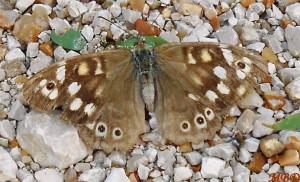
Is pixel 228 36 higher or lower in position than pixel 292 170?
higher

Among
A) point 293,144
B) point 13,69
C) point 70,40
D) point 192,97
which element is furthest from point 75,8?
point 293,144

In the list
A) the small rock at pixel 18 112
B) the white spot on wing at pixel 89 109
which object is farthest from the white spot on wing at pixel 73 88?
the small rock at pixel 18 112

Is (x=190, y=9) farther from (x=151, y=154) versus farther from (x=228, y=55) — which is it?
(x=151, y=154)

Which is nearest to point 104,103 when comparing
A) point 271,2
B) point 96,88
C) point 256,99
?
point 96,88

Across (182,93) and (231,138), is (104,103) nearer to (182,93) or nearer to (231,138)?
(182,93)

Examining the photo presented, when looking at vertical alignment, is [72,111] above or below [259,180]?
above

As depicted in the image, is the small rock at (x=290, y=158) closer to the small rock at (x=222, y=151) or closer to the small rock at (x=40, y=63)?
the small rock at (x=222, y=151)

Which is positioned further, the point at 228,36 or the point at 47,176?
the point at 228,36
